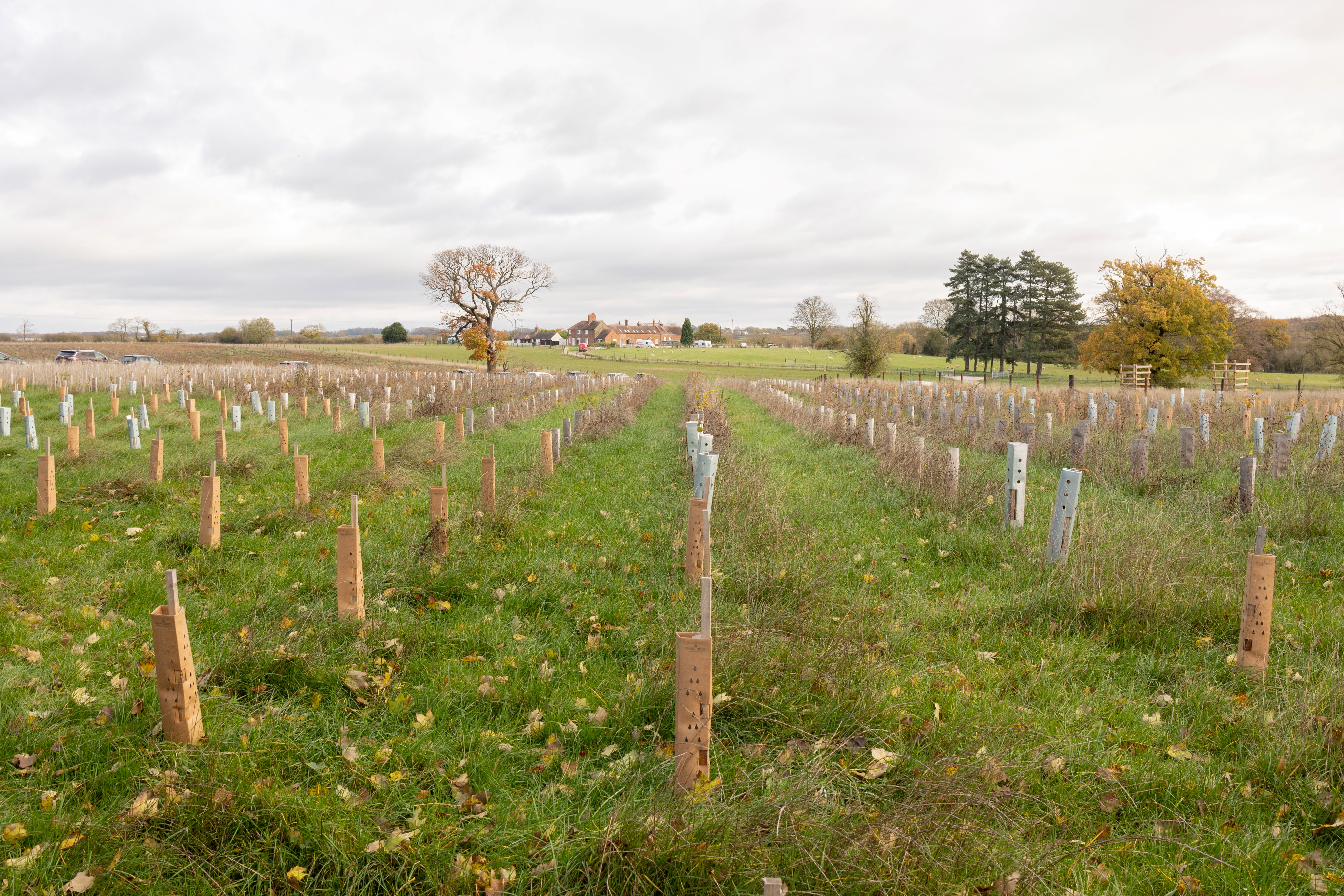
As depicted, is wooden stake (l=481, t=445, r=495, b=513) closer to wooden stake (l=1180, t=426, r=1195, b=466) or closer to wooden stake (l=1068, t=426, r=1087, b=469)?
wooden stake (l=1068, t=426, r=1087, b=469)

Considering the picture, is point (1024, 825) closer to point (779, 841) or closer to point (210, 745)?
point (779, 841)

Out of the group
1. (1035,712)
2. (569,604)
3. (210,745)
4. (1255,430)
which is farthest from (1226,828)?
(1255,430)

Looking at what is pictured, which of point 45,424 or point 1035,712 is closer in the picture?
point 1035,712

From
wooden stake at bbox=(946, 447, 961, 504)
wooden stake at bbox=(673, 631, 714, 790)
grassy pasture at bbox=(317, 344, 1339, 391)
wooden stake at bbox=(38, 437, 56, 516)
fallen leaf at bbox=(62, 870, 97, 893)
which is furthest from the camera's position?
grassy pasture at bbox=(317, 344, 1339, 391)

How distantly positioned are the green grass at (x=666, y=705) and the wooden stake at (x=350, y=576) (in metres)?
0.20

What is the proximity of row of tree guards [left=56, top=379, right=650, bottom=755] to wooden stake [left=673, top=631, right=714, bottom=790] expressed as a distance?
0.04 m

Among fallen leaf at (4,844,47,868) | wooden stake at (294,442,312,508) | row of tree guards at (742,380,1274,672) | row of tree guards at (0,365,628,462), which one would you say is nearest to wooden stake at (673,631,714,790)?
fallen leaf at (4,844,47,868)

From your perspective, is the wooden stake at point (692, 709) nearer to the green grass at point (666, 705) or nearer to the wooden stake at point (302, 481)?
the green grass at point (666, 705)

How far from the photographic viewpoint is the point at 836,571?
611cm

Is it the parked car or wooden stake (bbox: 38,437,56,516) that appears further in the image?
the parked car

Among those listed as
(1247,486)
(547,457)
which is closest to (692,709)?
(547,457)

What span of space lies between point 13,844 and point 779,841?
290 cm

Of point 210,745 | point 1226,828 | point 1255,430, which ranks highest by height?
point 1255,430

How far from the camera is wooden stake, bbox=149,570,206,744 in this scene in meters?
2.99
